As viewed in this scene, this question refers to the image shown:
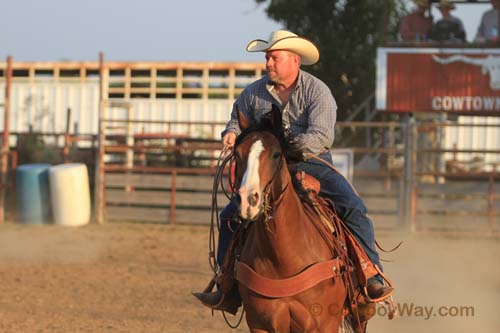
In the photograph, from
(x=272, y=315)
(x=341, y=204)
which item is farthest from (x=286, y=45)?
(x=272, y=315)

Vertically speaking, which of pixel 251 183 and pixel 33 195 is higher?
pixel 251 183

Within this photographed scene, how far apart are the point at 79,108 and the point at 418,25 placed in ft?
43.6

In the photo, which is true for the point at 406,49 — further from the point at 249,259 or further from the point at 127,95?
the point at 249,259

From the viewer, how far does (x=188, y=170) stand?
17.4 metres

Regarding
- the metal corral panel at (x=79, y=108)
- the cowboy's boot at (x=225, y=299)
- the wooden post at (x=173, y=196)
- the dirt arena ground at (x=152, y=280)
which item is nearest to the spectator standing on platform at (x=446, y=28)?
the dirt arena ground at (x=152, y=280)

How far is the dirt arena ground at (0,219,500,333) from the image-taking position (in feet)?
27.1

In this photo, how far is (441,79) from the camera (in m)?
18.6

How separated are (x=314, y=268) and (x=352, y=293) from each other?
513 mm

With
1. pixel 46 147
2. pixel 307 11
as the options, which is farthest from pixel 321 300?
pixel 307 11

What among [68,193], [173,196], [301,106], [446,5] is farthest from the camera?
[446,5]

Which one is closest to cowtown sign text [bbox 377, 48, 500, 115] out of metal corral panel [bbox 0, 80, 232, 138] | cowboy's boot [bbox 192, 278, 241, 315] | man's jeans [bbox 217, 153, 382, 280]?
metal corral panel [bbox 0, 80, 232, 138]

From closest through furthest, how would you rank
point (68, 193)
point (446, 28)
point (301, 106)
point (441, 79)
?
point (301, 106), point (68, 193), point (446, 28), point (441, 79)

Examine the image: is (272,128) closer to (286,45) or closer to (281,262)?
(281,262)

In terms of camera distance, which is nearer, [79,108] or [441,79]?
[441,79]
